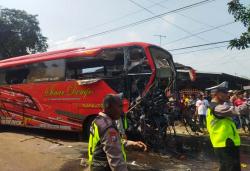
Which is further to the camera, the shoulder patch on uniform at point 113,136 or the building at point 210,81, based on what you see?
the building at point 210,81

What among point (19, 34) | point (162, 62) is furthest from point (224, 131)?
point (19, 34)

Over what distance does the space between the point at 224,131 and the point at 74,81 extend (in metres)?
7.15

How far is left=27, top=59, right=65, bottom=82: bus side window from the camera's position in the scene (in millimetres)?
12766

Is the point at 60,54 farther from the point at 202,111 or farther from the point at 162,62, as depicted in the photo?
the point at 202,111

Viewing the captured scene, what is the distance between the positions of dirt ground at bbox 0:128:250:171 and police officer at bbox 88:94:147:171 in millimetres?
4845


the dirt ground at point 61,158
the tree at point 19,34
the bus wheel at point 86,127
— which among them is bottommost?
the dirt ground at point 61,158

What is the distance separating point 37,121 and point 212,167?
6597mm

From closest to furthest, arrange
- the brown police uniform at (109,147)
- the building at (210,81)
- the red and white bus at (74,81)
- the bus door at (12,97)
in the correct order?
the brown police uniform at (109,147)
the red and white bus at (74,81)
the bus door at (12,97)
the building at (210,81)

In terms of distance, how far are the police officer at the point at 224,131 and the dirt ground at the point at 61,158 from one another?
3.05m

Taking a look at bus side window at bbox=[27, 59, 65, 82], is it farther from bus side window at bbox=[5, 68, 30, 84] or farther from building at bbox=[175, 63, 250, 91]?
building at bbox=[175, 63, 250, 91]

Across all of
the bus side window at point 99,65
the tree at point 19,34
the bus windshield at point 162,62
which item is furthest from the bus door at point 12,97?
the tree at point 19,34

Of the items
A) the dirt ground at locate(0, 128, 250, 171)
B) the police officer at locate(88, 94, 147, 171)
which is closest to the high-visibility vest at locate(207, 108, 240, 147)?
the police officer at locate(88, 94, 147, 171)

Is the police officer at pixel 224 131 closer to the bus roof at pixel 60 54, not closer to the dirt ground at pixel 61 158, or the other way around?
the dirt ground at pixel 61 158

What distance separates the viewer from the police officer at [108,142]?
150 inches
